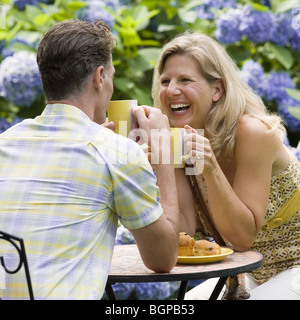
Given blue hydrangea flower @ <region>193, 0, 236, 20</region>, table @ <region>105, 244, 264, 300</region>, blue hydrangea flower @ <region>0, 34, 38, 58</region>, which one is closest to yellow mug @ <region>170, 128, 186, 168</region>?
table @ <region>105, 244, 264, 300</region>

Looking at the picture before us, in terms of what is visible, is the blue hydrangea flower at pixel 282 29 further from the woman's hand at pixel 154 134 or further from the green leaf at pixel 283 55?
the woman's hand at pixel 154 134

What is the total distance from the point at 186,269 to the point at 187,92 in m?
1.03

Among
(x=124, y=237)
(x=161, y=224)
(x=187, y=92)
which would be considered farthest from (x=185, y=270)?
(x=124, y=237)

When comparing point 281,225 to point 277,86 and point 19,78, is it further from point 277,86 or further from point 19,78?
point 19,78

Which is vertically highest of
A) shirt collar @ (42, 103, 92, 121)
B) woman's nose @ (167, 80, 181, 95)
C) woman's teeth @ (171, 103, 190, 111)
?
shirt collar @ (42, 103, 92, 121)

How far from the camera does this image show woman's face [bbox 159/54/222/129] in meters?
3.04

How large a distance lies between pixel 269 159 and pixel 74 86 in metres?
1.13

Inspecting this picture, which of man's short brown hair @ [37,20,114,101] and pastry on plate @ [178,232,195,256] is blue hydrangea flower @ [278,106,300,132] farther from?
man's short brown hair @ [37,20,114,101]

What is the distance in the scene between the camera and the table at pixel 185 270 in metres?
2.20

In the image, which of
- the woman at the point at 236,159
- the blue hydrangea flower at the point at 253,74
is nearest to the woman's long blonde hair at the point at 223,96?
the woman at the point at 236,159

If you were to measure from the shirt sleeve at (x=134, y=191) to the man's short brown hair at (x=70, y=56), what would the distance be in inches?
11.5

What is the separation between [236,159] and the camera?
2.87 m

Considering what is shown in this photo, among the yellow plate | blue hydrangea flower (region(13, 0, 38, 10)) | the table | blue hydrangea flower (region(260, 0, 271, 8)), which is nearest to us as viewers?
the table
